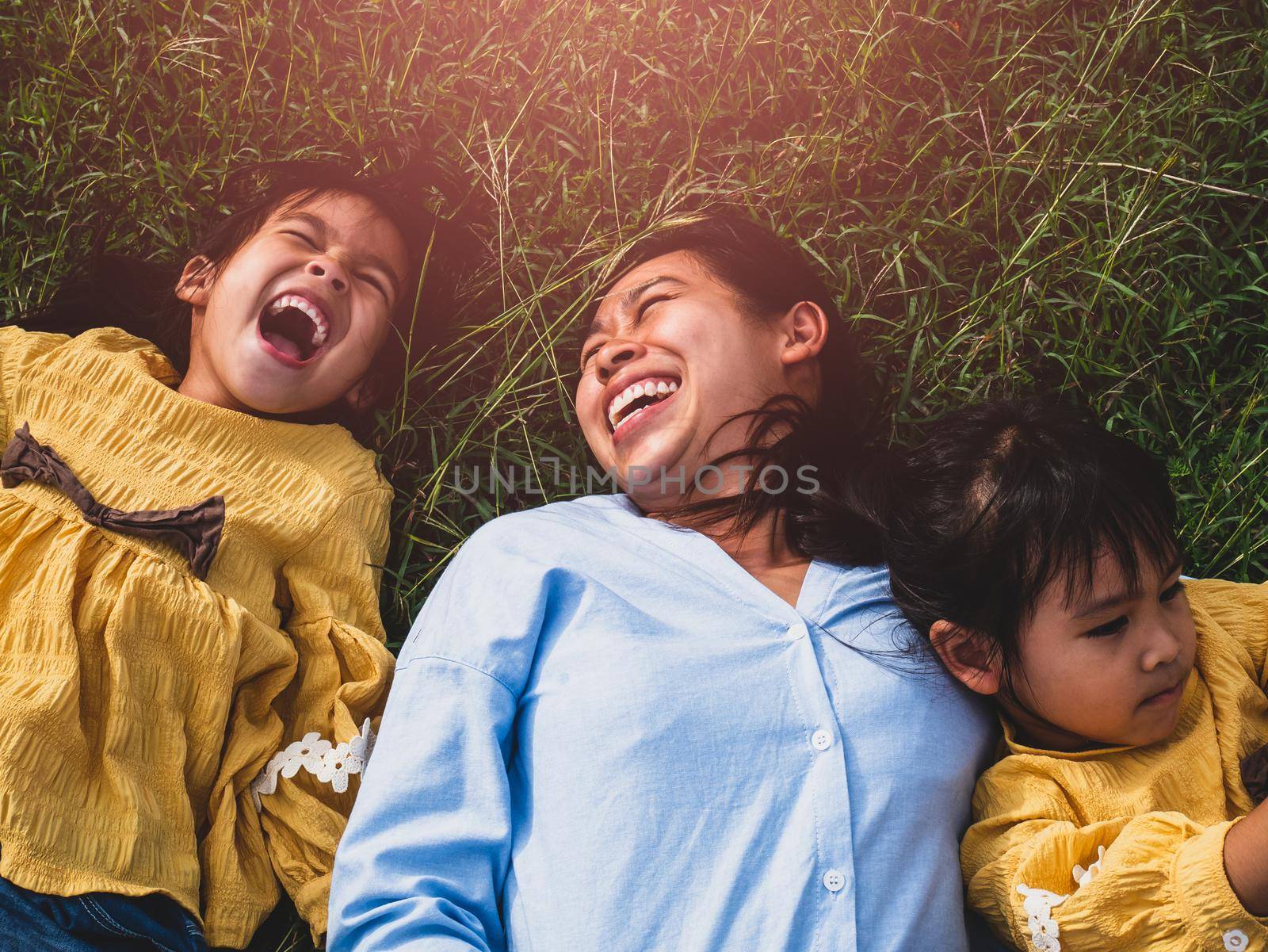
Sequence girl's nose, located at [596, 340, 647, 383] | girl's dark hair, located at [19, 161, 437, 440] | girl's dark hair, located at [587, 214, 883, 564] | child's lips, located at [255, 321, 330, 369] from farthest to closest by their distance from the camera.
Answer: girl's dark hair, located at [19, 161, 437, 440] → child's lips, located at [255, 321, 330, 369] → girl's nose, located at [596, 340, 647, 383] → girl's dark hair, located at [587, 214, 883, 564]

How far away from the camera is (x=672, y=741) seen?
176 cm

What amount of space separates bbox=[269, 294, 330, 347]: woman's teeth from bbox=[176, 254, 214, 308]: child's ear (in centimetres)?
20

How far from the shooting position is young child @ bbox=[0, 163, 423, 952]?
1903 mm

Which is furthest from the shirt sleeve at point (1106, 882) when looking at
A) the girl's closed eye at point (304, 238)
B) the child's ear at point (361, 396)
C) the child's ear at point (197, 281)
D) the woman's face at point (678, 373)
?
the child's ear at point (197, 281)

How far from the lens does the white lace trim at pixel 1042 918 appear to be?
173cm

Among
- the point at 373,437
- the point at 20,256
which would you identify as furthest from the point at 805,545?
the point at 20,256

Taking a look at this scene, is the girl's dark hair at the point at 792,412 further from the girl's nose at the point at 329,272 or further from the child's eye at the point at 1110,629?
the girl's nose at the point at 329,272

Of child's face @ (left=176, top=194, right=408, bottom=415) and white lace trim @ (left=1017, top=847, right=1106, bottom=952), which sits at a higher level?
child's face @ (left=176, top=194, right=408, bottom=415)

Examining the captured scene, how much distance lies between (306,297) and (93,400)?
0.49 metres

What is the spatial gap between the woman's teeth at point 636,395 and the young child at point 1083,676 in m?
0.52

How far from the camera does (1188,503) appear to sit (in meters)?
2.46

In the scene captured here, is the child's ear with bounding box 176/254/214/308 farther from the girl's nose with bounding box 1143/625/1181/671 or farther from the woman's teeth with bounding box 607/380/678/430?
the girl's nose with bounding box 1143/625/1181/671

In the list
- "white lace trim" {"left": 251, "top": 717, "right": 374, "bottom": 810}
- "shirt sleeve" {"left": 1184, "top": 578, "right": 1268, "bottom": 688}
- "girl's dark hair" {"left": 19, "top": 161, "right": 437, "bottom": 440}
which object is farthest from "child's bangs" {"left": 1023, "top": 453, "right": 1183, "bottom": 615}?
"girl's dark hair" {"left": 19, "top": 161, "right": 437, "bottom": 440}

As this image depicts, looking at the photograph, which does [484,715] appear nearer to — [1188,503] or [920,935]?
[920,935]
